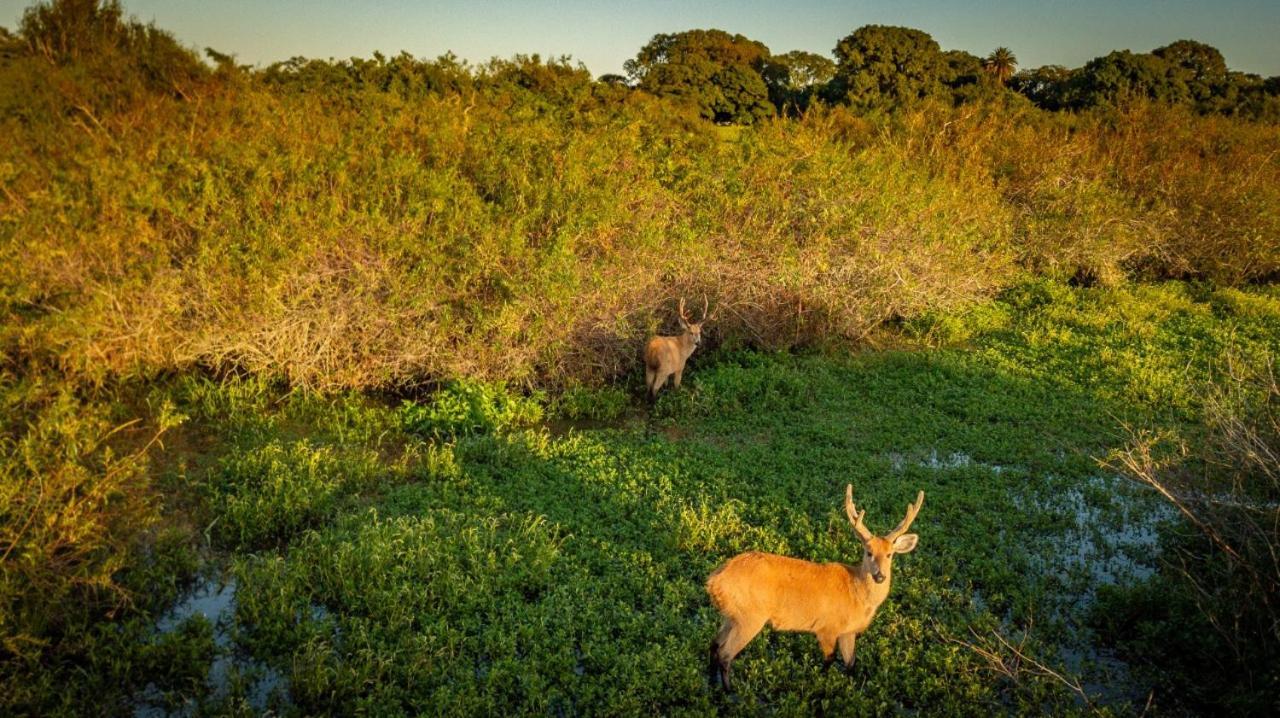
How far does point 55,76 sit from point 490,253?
527 cm

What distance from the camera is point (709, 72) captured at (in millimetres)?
32281

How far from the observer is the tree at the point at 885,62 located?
29688 mm

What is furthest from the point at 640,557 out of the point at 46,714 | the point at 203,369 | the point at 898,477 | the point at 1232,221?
the point at 1232,221

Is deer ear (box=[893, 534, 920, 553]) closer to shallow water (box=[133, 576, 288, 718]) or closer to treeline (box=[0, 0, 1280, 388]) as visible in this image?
shallow water (box=[133, 576, 288, 718])

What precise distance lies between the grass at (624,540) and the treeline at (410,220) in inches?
33.8

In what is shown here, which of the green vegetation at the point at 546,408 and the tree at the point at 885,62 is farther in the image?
the tree at the point at 885,62

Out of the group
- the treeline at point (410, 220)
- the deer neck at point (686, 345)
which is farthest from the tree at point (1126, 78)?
the deer neck at point (686, 345)

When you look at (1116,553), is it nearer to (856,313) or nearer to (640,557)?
(640,557)

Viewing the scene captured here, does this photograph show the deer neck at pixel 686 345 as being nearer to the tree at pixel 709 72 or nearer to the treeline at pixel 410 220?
the treeline at pixel 410 220

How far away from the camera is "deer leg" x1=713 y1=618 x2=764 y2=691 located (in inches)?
183

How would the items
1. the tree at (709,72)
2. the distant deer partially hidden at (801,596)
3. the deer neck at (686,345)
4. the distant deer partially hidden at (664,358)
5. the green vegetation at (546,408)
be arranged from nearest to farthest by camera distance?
Result: the distant deer partially hidden at (801,596) < the green vegetation at (546,408) < the distant deer partially hidden at (664,358) < the deer neck at (686,345) < the tree at (709,72)

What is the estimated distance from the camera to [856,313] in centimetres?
1251

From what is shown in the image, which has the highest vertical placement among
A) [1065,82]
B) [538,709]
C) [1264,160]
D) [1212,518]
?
[1065,82]

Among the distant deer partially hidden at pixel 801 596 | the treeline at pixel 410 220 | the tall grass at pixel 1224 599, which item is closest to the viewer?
the tall grass at pixel 1224 599
